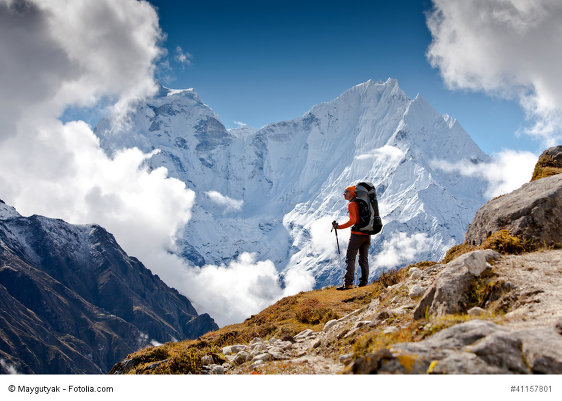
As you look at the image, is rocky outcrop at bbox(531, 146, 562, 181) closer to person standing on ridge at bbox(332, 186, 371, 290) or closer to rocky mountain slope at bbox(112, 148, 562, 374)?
rocky mountain slope at bbox(112, 148, 562, 374)

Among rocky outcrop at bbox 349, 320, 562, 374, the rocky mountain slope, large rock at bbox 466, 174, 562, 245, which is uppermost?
large rock at bbox 466, 174, 562, 245


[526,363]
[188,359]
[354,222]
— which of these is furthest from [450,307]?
[354,222]

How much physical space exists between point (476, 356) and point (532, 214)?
22.4 feet

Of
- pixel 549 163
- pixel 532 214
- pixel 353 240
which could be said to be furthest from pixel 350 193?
pixel 532 214

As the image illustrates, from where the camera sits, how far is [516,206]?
11.5 meters

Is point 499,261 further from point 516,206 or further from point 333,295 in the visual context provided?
point 333,295

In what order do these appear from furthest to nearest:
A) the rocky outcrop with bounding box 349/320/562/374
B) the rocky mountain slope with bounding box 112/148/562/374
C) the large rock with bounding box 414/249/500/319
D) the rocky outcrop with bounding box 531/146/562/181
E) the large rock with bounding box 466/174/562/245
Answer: the rocky outcrop with bounding box 531/146/562/181 < the large rock with bounding box 466/174/562/245 < the large rock with bounding box 414/249/500/319 < the rocky mountain slope with bounding box 112/148/562/374 < the rocky outcrop with bounding box 349/320/562/374

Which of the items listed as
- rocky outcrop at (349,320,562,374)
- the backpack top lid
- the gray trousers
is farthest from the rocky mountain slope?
the backpack top lid

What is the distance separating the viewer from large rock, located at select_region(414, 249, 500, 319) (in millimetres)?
8195

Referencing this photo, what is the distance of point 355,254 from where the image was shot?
18859 mm

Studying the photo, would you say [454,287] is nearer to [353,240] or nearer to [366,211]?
[366,211]

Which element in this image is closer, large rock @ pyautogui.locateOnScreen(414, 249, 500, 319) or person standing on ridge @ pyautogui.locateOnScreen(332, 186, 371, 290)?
large rock @ pyautogui.locateOnScreen(414, 249, 500, 319)

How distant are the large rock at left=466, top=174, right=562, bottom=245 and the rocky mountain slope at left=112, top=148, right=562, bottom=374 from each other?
0.20 feet

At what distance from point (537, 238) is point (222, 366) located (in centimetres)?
786
